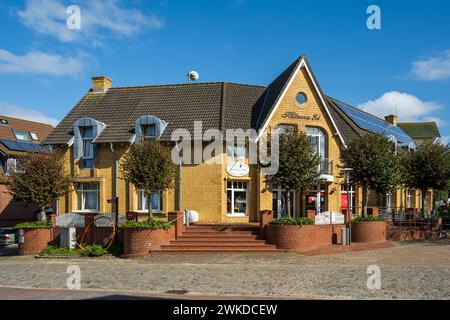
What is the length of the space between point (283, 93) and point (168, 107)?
7056 mm

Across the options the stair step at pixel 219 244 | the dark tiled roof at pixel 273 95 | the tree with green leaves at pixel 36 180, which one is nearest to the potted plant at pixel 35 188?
the tree with green leaves at pixel 36 180

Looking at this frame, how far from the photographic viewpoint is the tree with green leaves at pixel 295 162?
1975 centimetres

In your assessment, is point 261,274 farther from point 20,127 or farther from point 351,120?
point 20,127

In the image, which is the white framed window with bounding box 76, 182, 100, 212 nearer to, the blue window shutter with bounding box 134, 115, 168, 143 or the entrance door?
the blue window shutter with bounding box 134, 115, 168, 143

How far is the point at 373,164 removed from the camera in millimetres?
21781

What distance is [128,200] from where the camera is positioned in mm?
25172

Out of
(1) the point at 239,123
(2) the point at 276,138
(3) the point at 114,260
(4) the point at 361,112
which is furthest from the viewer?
(4) the point at 361,112

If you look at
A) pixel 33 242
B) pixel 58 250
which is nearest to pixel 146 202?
pixel 58 250

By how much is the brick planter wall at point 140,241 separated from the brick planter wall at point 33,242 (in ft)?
15.8

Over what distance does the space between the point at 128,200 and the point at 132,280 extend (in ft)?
40.4

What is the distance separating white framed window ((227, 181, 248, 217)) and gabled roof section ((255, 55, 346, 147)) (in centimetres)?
318

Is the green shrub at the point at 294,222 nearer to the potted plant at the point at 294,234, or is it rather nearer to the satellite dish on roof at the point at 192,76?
the potted plant at the point at 294,234
